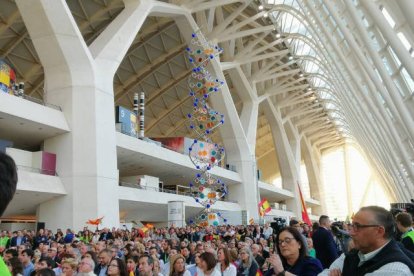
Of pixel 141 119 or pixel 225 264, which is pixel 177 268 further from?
pixel 141 119

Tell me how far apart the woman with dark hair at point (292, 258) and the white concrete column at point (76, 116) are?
62.0 ft

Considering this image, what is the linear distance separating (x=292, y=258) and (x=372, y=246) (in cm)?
116

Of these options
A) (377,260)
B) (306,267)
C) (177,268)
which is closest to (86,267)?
(177,268)

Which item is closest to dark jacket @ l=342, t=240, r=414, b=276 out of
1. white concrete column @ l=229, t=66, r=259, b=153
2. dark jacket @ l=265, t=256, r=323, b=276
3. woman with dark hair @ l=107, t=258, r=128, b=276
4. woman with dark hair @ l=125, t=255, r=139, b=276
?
dark jacket @ l=265, t=256, r=323, b=276

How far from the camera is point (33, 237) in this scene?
711 inches

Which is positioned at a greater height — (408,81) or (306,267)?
(408,81)

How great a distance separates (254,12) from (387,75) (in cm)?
2748

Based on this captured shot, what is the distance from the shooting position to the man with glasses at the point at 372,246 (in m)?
2.83

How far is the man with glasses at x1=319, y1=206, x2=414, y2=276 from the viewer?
2.83m

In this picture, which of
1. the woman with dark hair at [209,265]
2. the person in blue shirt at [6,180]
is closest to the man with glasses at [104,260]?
the woman with dark hair at [209,265]

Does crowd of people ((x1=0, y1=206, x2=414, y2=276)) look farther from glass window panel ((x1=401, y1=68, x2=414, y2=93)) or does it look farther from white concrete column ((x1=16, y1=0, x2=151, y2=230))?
white concrete column ((x1=16, y1=0, x2=151, y2=230))

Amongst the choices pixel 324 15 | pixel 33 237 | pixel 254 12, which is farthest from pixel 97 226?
pixel 254 12

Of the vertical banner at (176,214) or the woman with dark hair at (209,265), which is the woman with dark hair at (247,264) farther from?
the vertical banner at (176,214)

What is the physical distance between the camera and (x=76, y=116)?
23250 millimetres
